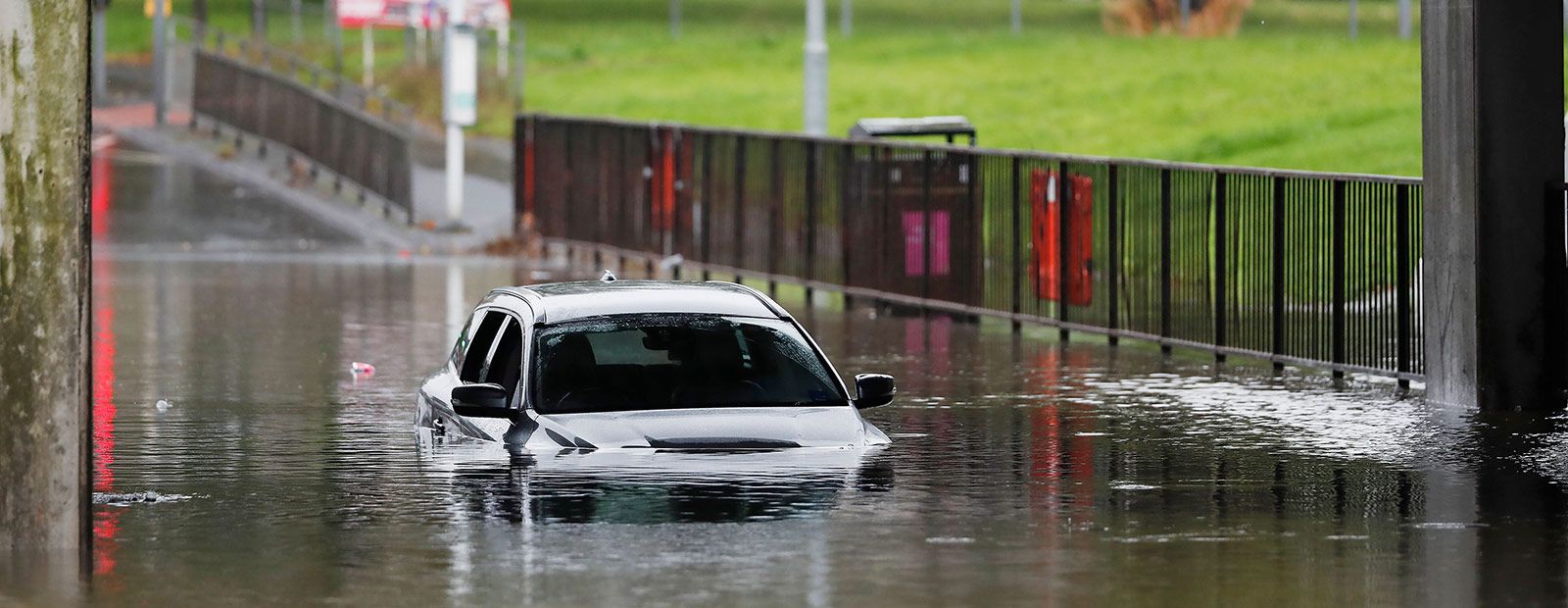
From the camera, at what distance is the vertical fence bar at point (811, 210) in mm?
26875

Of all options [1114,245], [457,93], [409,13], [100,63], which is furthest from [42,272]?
[409,13]

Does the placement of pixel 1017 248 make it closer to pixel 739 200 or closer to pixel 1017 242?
pixel 1017 242

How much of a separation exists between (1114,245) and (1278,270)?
2.24 meters

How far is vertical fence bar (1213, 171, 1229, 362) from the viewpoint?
67.3 ft

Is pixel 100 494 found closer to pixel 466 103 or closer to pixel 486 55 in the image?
pixel 466 103

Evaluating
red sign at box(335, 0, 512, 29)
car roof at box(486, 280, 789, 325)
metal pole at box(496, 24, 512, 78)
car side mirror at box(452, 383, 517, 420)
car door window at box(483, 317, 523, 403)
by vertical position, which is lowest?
car side mirror at box(452, 383, 517, 420)

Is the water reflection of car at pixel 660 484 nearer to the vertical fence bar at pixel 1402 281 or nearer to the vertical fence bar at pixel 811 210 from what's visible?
the vertical fence bar at pixel 1402 281

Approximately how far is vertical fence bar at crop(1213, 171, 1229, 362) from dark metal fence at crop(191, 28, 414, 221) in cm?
1684

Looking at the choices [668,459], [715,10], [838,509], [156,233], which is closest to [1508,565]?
[838,509]

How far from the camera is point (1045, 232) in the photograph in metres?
23.0

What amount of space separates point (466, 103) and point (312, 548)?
82.1 feet

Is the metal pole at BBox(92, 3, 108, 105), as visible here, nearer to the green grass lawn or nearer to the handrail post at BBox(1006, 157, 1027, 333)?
the green grass lawn

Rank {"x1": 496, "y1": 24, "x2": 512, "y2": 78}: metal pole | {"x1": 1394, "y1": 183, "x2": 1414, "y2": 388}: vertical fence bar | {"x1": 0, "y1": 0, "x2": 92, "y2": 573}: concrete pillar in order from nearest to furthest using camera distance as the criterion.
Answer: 1. {"x1": 0, "y1": 0, "x2": 92, "y2": 573}: concrete pillar
2. {"x1": 1394, "y1": 183, "x2": 1414, "y2": 388}: vertical fence bar
3. {"x1": 496, "y1": 24, "x2": 512, "y2": 78}: metal pole

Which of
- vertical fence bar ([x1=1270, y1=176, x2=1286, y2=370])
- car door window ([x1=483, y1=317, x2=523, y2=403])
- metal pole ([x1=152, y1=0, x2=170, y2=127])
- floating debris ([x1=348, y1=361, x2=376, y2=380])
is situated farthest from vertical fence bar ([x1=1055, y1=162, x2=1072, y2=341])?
metal pole ([x1=152, y1=0, x2=170, y2=127])
